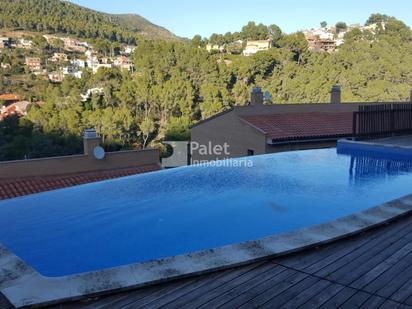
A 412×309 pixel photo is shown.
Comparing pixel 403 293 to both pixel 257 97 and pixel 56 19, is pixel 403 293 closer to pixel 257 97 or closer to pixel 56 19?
pixel 257 97

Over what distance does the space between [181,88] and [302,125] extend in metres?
28.6

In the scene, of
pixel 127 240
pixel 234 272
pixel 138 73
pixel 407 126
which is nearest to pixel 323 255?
pixel 234 272

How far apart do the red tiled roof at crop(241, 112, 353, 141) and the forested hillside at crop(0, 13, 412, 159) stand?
17.6 metres

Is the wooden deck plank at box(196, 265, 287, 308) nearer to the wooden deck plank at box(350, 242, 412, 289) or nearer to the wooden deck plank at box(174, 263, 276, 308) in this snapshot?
the wooden deck plank at box(174, 263, 276, 308)

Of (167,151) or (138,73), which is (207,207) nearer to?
(167,151)

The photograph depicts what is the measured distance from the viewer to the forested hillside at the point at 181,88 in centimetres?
3725

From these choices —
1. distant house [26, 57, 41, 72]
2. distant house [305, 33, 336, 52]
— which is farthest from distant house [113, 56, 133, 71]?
distant house [305, 33, 336, 52]

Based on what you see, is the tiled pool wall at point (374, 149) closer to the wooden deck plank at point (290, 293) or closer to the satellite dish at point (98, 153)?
the wooden deck plank at point (290, 293)

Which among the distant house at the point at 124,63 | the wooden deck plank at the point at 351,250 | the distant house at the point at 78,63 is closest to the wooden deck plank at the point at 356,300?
the wooden deck plank at the point at 351,250

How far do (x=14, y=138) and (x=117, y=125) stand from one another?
9229 millimetres

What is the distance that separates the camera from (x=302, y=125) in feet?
55.4

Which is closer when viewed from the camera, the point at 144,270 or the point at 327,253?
the point at 144,270

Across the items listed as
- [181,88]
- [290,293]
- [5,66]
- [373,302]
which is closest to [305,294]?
[290,293]

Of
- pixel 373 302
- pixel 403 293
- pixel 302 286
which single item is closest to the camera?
pixel 373 302
